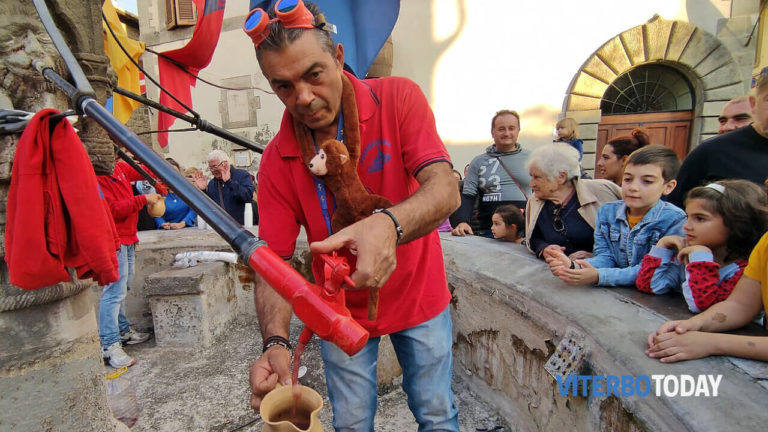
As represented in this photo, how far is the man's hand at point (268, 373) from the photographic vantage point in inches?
45.5

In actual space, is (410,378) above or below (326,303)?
below

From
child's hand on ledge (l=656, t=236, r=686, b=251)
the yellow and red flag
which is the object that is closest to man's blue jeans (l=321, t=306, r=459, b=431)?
child's hand on ledge (l=656, t=236, r=686, b=251)

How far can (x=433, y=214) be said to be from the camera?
1038 mm

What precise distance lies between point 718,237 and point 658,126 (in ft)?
22.2

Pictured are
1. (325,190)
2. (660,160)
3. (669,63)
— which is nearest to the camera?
(325,190)

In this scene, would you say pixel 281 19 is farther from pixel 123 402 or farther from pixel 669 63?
pixel 669 63

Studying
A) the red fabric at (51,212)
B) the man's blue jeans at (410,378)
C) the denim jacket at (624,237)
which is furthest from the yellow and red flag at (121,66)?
the denim jacket at (624,237)

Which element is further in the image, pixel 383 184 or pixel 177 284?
pixel 177 284

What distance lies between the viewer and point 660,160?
6.47 ft

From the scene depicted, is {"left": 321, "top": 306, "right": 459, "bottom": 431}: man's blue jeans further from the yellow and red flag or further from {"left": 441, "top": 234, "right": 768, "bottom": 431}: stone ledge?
the yellow and red flag

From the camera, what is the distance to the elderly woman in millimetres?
2412

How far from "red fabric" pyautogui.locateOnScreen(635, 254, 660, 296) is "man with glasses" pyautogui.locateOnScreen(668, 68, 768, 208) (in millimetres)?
675

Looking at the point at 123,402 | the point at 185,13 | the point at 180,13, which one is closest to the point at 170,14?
the point at 180,13

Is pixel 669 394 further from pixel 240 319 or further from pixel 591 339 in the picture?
pixel 240 319
